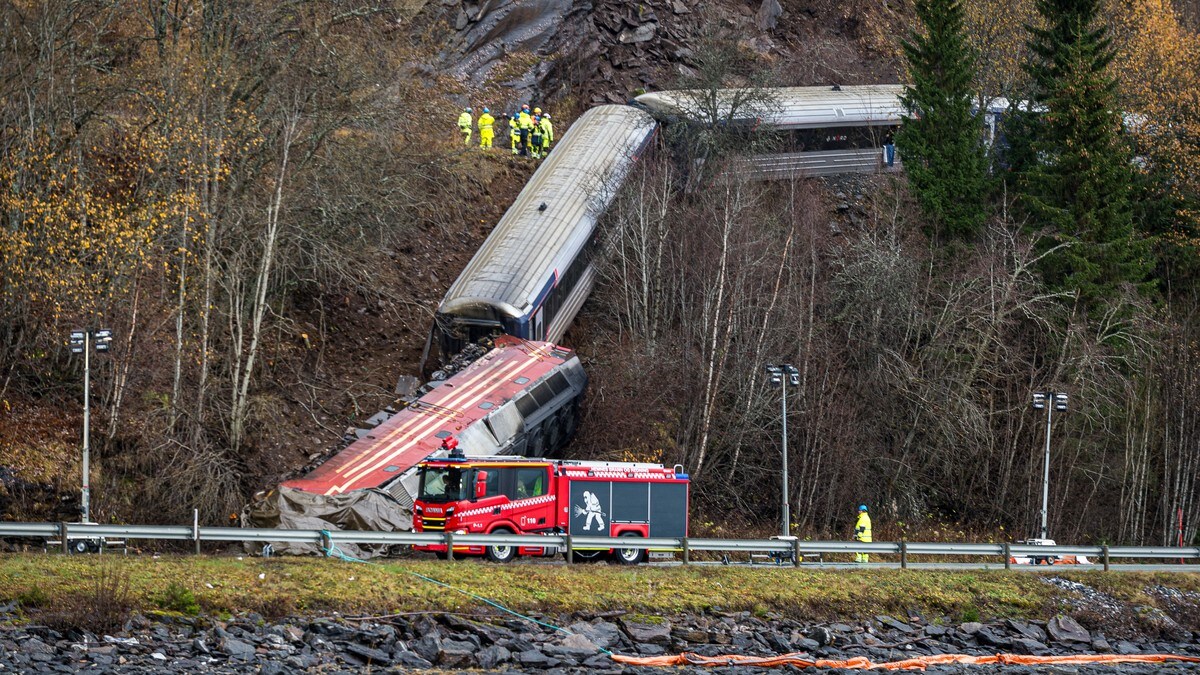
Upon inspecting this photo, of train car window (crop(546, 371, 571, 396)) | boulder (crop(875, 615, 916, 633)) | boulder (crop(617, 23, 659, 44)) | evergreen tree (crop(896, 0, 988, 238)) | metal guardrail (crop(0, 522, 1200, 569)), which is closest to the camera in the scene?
metal guardrail (crop(0, 522, 1200, 569))

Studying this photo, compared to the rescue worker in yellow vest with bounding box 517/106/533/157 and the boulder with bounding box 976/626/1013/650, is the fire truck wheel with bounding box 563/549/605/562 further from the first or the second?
the rescue worker in yellow vest with bounding box 517/106/533/157

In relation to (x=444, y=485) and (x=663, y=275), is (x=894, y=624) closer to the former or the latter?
(x=444, y=485)

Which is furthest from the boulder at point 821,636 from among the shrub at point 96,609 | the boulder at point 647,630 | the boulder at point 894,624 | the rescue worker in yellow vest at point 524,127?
the rescue worker in yellow vest at point 524,127

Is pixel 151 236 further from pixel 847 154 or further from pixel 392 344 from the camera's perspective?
pixel 847 154

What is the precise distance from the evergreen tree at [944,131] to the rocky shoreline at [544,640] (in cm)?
1764

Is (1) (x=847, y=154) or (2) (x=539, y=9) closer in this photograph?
(1) (x=847, y=154)

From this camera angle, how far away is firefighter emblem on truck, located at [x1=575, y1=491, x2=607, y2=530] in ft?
96.6

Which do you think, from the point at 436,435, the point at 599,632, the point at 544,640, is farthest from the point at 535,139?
the point at 544,640

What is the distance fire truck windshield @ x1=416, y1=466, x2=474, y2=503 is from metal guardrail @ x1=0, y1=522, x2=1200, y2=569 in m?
1.03

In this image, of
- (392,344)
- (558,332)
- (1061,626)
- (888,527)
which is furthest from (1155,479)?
(392,344)

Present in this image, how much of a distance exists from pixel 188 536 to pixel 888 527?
19.8 meters

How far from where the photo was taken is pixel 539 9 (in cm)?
5788

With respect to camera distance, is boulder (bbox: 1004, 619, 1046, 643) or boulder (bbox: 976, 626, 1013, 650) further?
boulder (bbox: 1004, 619, 1046, 643)

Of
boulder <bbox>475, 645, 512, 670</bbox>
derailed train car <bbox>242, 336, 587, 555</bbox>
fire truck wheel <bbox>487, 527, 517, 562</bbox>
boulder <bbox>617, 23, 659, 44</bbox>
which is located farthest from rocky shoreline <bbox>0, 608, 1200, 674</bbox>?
boulder <bbox>617, 23, 659, 44</bbox>
